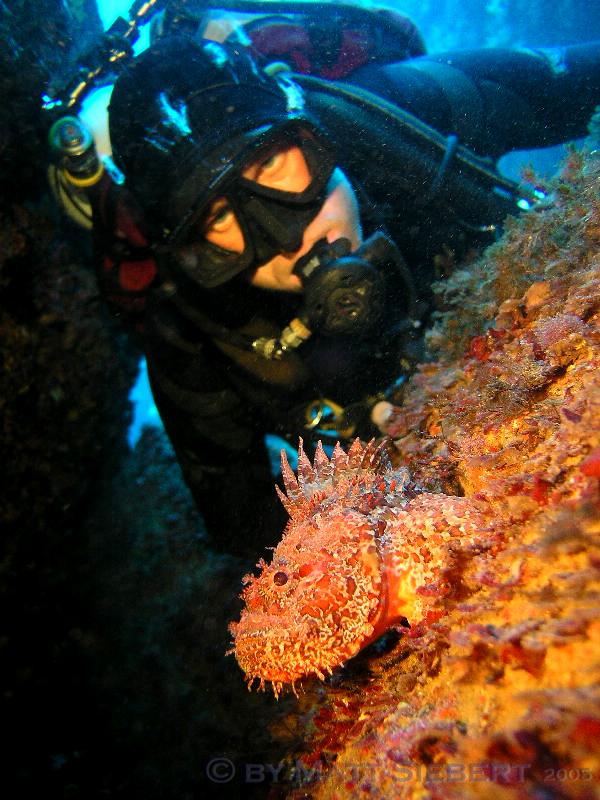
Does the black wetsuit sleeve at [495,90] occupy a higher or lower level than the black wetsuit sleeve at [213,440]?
higher

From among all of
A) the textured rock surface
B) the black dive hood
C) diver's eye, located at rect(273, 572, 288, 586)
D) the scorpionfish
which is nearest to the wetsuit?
the black dive hood

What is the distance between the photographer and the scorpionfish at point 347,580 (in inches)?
47.2

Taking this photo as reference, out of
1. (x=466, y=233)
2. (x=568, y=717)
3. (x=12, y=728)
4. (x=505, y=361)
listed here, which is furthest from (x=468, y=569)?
(x=12, y=728)

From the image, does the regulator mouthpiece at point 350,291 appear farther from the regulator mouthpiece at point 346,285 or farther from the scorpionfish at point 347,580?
the scorpionfish at point 347,580

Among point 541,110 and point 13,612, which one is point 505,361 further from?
point 541,110

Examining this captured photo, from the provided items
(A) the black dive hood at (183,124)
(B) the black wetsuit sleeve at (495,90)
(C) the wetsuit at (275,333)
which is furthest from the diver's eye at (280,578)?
(B) the black wetsuit sleeve at (495,90)

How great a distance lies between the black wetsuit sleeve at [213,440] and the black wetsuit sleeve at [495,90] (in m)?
3.76

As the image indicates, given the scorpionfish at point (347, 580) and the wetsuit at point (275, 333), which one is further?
the wetsuit at point (275, 333)

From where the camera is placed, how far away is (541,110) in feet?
17.7

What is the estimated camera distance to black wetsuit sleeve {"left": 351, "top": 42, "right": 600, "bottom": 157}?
4953mm

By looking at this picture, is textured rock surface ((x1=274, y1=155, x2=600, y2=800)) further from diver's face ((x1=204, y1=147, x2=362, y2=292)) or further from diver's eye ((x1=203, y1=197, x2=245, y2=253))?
diver's eye ((x1=203, y1=197, x2=245, y2=253))

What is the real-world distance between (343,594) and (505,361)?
43.6 inches

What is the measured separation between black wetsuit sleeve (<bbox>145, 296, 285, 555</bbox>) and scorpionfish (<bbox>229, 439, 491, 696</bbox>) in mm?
2745

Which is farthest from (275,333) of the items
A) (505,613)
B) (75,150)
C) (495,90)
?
(495,90)
